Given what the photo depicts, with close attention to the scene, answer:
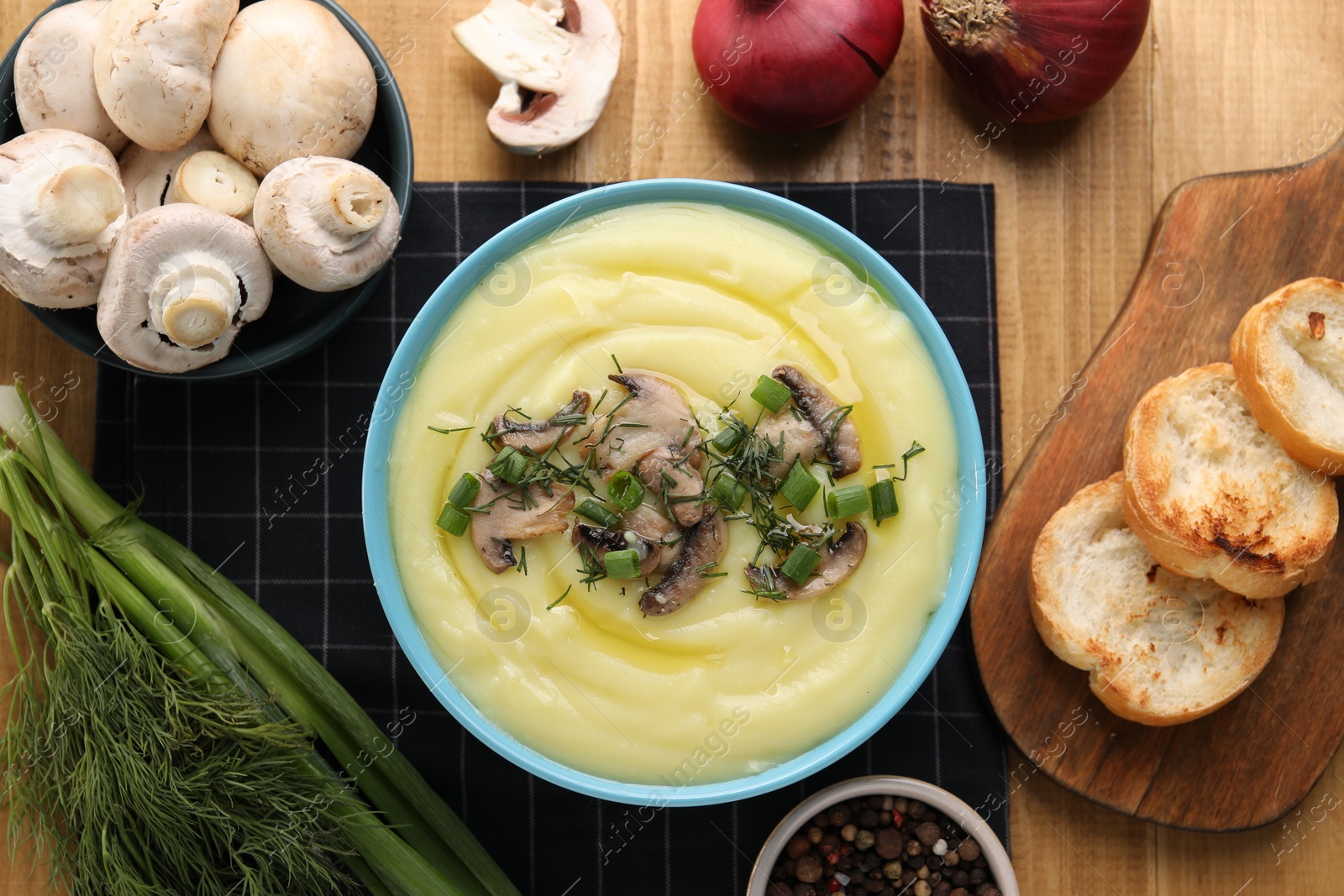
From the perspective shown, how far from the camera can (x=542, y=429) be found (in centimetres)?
236

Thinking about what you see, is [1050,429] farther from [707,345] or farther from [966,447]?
[707,345]

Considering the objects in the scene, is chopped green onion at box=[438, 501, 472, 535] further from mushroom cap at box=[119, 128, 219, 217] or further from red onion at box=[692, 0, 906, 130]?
red onion at box=[692, 0, 906, 130]

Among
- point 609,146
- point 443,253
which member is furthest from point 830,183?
point 443,253

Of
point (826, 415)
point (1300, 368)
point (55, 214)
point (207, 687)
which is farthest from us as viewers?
point (1300, 368)

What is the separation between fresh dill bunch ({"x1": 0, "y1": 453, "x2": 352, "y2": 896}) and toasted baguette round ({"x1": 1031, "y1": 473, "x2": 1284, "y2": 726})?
2094mm

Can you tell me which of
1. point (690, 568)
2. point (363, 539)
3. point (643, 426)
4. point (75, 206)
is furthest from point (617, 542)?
point (75, 206)

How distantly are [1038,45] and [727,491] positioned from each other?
158cm

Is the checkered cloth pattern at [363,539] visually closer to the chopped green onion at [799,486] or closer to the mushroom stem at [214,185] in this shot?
the mushroom stem at [214,185]

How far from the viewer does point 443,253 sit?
2904 millimetres

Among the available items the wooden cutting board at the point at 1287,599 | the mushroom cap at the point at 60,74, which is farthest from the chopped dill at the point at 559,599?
the mushroom cap at the point at 60,74

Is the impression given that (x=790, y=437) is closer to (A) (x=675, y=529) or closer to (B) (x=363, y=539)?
(A) (x=675, y=529)

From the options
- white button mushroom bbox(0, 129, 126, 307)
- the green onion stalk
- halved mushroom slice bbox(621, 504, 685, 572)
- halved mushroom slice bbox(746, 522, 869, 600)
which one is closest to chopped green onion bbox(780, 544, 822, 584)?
halved mushroom slice bbox(746, 522, 869, 600)

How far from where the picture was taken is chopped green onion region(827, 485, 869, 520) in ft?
7.73

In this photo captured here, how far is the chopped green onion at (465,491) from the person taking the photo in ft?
7.73
